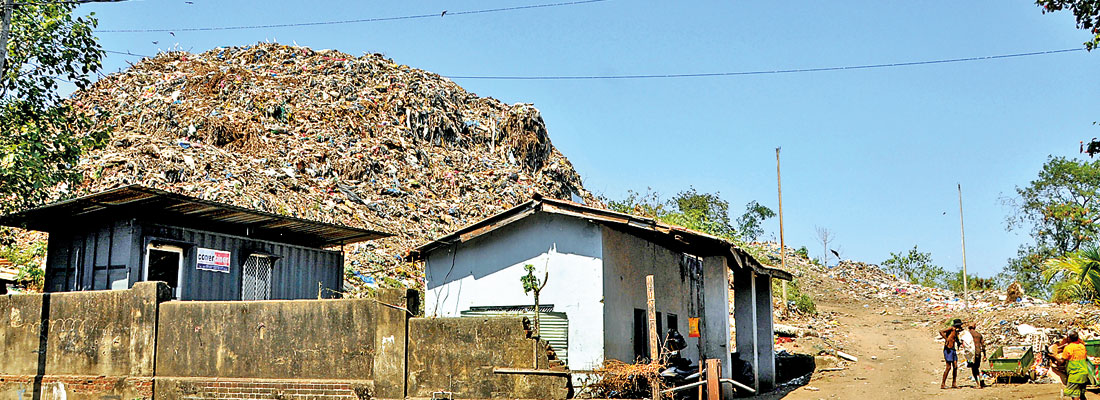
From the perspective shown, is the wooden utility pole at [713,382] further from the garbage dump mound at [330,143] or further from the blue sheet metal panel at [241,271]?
the garbage dump mound at [330,143]

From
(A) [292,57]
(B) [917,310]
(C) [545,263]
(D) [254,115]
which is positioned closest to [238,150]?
(D) [254,115]

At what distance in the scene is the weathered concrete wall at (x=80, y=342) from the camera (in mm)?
11844

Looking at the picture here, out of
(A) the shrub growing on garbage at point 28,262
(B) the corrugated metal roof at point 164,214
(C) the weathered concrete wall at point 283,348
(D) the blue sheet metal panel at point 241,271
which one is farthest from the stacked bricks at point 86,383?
(A) the shrub growing on garbage at point 28,262

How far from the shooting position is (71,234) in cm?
1420

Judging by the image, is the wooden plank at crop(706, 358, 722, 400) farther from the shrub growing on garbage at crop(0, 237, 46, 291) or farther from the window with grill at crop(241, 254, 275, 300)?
the shrub growing on garbage at crop(0, 237, 46, 291)

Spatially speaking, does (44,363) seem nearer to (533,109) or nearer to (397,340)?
(397,340)

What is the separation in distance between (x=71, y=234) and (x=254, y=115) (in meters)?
12.6

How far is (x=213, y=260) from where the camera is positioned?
14703 millimetres

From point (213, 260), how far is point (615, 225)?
23.1 ft

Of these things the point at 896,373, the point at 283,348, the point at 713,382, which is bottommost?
the point at 896,373

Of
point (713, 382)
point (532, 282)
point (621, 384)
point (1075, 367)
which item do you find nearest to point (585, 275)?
point (532, 282)

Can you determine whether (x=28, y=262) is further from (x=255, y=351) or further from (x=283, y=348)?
(x=283, y=348)

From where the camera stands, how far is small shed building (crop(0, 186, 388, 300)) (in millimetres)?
13312

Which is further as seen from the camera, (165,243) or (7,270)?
(7,270)
